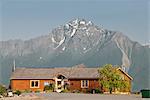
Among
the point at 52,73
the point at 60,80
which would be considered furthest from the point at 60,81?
the point at 52,73

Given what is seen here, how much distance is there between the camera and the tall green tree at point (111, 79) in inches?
2404

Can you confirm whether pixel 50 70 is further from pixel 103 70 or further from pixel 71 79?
pixel 103 70

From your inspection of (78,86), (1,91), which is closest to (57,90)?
(78,86)

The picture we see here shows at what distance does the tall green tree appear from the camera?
6106 centimetres

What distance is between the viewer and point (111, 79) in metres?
61.4

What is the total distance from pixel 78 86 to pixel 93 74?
3110mm

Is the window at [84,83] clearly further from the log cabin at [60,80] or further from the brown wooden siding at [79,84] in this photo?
the brown wooden siding at [79,84]

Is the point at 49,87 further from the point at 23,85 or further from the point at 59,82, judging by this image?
→ the point at 23,85

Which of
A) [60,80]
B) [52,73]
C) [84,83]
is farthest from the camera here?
[52,73]

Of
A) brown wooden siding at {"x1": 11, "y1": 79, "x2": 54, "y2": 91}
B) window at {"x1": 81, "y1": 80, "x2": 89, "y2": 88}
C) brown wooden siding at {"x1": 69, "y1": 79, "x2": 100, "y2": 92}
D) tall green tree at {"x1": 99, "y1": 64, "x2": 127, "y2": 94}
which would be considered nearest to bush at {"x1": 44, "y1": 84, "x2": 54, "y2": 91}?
brown wooden siding at {"x1": 11, "y1": 79, "x2": 54, "y2": 91}

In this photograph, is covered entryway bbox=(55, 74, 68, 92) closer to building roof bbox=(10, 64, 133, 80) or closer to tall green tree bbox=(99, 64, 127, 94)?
building roof bbox=(10, 64, 133, 80)

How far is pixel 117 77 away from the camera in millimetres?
61375

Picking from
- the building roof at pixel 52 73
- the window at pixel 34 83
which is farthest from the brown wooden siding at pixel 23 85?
the building roof at pixel 52 73

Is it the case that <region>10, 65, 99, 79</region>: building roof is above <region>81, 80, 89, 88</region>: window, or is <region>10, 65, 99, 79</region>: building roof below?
above
